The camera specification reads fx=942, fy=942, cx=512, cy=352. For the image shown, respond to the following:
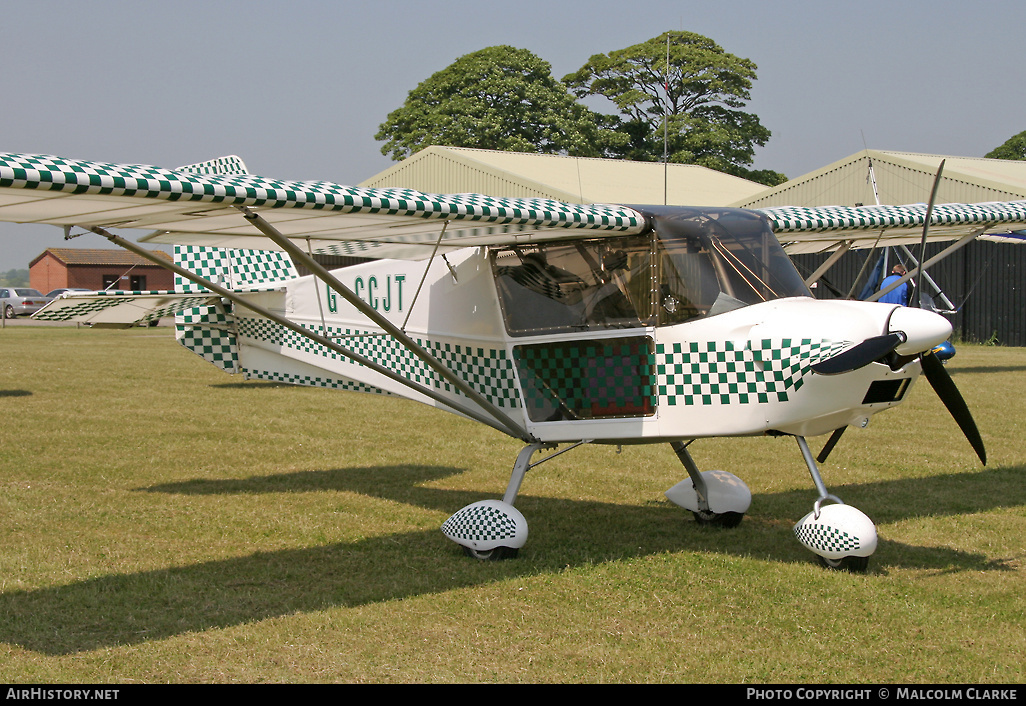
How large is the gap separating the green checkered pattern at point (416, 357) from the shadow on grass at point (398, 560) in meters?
1.12

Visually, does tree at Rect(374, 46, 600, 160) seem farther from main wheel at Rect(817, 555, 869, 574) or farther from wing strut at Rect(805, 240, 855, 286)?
main wheel at Rect(817, 555, 869, 574)

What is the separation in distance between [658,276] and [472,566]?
87.5 inches

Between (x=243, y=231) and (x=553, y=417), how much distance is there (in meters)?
2.40

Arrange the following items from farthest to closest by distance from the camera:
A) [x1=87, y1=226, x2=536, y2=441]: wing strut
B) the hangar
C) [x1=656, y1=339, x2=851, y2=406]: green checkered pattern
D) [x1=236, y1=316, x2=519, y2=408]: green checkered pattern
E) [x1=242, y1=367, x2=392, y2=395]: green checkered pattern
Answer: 1. the hangar
2. [x1=242, y1=367, x2=392, y2=395]: green checkered pattern
3. [x1=236, y1=316, x2=519, y2=408]: green checkered pattern
4. [x1=656, y1=339, x2=851, y2=406]: green checkered pattern
5. [x1=87, y1=226, x2=536, y2=441]: wing strut

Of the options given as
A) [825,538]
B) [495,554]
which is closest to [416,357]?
[495,554]

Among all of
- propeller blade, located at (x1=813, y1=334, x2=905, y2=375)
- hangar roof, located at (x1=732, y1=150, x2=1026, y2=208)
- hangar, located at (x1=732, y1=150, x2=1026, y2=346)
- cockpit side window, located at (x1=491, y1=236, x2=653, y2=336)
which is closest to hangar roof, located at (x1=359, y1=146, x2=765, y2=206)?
hangar roof, located at (x1=732, y1=150, x2=1026, y2=208)

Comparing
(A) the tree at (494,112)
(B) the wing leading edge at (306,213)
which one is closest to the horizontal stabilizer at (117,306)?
(B) the wing leading edge at (306,213)

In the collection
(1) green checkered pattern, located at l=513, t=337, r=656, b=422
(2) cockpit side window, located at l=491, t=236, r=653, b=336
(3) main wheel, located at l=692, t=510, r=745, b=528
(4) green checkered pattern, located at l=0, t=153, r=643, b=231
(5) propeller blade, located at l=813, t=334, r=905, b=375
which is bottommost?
(3) main wheel, located at l=692, t=510, r=745, b=528

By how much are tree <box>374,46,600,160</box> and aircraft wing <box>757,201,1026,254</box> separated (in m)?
39.4

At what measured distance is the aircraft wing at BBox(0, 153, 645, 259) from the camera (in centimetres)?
448

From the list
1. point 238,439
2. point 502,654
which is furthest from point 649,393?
point 238,439

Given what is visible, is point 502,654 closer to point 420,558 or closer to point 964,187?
point 420,558

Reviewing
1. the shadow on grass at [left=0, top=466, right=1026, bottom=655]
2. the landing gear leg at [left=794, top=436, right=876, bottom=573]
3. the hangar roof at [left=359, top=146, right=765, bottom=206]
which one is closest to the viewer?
the shadow on grass at [left=0, top=466, right=1026, bottom=655]

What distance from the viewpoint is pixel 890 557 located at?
6.15 meters
